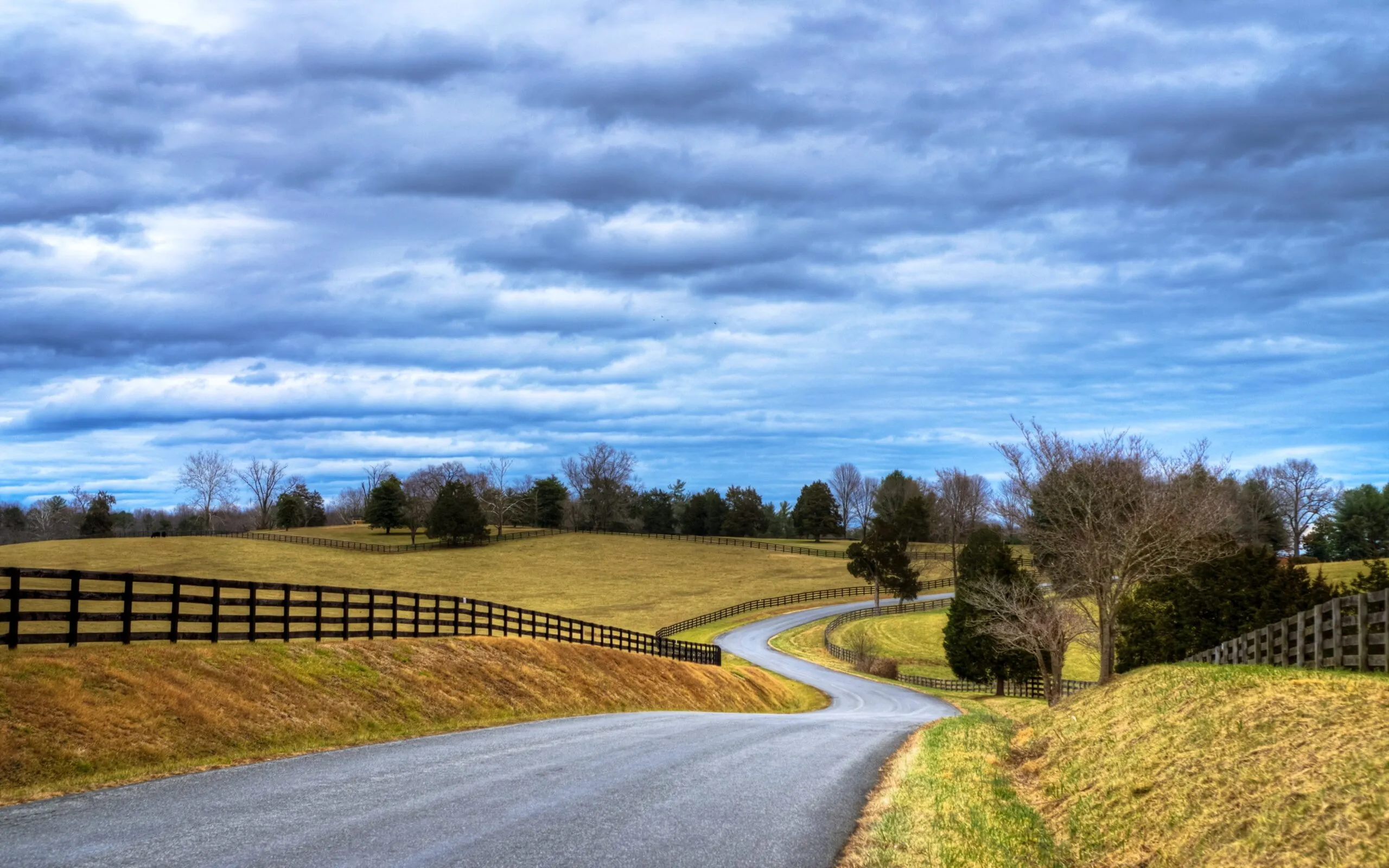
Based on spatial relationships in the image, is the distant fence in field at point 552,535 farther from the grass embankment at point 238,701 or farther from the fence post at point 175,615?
the fence post at point 175,615

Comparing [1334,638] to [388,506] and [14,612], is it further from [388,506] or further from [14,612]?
[388,506]

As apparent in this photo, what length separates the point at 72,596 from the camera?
16.1m

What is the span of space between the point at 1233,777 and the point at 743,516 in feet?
489

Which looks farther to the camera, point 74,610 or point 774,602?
point 774,602

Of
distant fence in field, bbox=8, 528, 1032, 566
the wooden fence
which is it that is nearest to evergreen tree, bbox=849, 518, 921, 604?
distant fence in field, bbox=8, 528, 1032, 566

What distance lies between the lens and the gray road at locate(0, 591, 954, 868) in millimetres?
8898

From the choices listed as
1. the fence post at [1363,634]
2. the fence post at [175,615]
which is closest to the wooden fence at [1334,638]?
the fence post at [1363,634]

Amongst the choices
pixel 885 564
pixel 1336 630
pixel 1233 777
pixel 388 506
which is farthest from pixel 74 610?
pixel 388 506

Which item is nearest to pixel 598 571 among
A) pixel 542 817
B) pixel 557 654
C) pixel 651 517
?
pixel 651 517

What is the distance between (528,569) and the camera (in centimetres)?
11000

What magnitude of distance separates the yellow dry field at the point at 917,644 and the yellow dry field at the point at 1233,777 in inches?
1996

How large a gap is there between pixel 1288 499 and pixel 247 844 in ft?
461

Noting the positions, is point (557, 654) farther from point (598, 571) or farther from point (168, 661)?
point (598, 571)

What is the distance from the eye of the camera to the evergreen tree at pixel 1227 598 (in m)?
35.5
